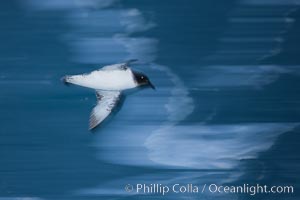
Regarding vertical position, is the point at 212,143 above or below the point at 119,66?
below

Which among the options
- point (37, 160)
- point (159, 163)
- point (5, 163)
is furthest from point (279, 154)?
point (5, 163)

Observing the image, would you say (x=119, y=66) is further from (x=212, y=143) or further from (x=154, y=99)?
(x=212, y=143)

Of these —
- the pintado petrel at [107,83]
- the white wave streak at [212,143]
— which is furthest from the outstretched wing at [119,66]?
the white wave streak at [212,143]

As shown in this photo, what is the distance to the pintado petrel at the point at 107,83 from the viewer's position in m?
1.69

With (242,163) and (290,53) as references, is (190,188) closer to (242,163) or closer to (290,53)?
(242,163)

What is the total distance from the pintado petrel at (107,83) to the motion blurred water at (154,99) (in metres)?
0.03

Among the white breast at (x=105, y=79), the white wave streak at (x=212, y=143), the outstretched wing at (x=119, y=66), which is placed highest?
the outstretched wing at (x=119, y=66)

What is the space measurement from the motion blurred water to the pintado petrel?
3 cm

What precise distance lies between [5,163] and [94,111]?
0.43m

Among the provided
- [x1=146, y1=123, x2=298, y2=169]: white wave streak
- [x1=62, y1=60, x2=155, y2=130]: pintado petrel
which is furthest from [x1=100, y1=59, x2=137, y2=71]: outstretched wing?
[x1=146, y1=123, x2=298, y2=169]: white wave streak

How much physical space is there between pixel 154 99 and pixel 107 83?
200 mm

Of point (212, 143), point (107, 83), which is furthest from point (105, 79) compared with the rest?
point (212, 143)

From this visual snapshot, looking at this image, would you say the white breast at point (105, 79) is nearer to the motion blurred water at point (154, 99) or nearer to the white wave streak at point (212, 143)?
the motion blurred water at point (154, 99)

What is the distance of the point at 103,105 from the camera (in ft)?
5.59
